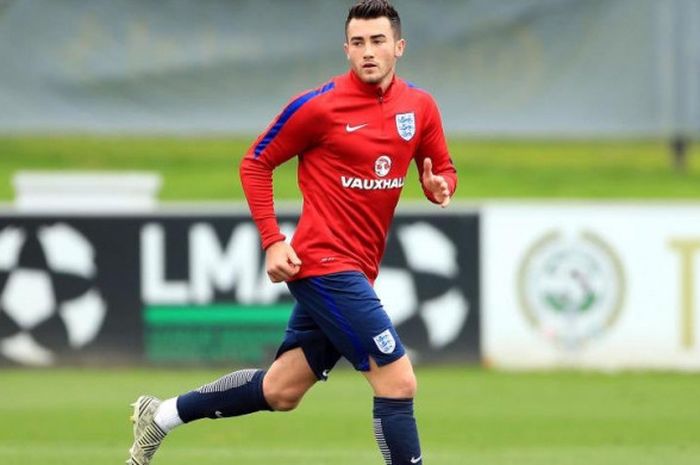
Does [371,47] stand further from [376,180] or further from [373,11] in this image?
[376,180]

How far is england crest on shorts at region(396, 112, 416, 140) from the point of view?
6.87 metres

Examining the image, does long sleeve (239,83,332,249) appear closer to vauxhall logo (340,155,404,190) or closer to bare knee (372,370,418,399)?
vauxhall logo (340,155,404,190)

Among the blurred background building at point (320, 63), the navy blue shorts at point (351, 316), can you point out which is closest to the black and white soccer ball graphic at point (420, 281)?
the blurred background building at point (320, 63)

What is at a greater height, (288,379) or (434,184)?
(434,184)

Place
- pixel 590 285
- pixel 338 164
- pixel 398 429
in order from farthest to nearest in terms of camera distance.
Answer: pixel 590 285 → pixel 338 164 → pixel 398 429

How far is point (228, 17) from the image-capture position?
49.0 ft

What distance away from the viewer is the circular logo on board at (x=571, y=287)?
40.0ft

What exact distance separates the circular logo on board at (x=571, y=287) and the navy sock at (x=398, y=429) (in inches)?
218

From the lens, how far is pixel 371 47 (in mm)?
6742

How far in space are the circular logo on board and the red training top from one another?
17.7 ft


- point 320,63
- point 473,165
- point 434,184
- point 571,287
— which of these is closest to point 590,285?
point 571,287

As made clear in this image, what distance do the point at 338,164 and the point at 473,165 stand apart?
10.1 meters

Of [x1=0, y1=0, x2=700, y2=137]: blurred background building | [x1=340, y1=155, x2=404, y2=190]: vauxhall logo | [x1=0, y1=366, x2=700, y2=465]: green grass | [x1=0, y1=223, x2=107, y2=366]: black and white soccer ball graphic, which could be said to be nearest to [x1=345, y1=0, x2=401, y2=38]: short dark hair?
[x1=340, y1=155, x2=404, y2=190]: vauxhall logo

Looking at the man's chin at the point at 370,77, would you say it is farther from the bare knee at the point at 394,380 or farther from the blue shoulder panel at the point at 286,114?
the bare knee at the point at 394,380
